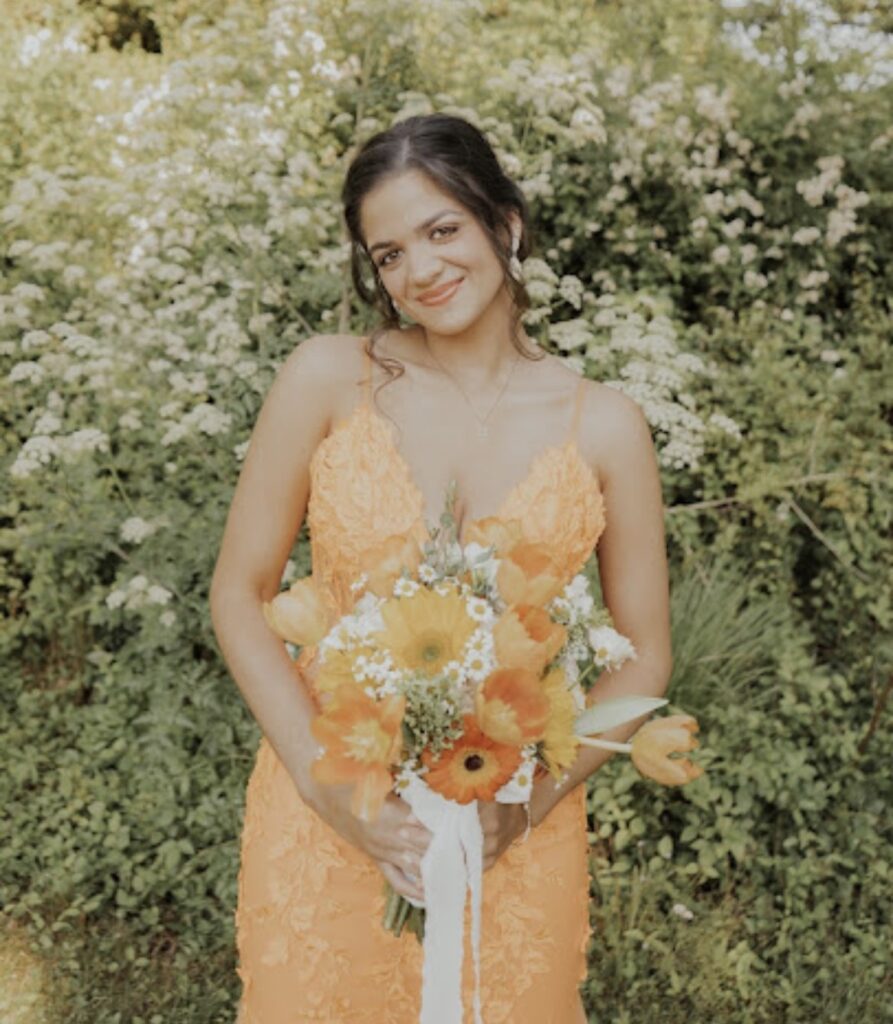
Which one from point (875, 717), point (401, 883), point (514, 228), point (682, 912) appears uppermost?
point (514, 228)

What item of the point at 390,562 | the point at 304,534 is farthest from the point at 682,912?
the point at 390,562

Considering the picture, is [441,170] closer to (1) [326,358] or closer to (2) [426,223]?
(2) [426,223]

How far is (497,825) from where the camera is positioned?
59.2 inches

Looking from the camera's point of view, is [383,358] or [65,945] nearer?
[383,358]

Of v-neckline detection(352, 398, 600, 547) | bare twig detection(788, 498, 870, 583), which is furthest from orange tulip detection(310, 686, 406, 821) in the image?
bare twig detection(788, 498, 870, 583)

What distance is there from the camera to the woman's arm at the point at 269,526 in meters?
1.79

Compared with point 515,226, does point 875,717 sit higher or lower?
lower

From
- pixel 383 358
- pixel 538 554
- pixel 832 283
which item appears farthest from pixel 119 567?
pixel 832 283

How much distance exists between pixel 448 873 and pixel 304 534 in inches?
112

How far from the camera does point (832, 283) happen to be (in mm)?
5805

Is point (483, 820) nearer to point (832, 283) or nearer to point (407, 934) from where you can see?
point (407, 934)

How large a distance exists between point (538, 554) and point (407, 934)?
831 mm

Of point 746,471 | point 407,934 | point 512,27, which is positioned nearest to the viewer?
point 407,934

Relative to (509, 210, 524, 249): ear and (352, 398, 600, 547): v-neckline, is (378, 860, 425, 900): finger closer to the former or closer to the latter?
(352, 398, 600, 547): v-neckline
